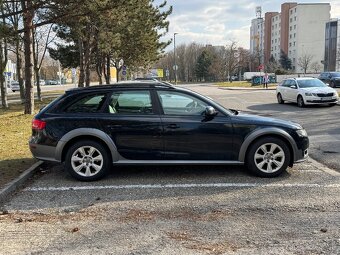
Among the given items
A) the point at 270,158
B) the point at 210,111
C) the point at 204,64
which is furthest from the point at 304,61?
the point at 210,111

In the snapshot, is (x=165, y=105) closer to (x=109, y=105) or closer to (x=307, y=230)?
(x=109, y=105)

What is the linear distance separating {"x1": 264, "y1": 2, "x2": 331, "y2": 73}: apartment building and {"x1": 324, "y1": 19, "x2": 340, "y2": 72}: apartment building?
30.6 ft

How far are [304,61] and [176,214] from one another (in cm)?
10587

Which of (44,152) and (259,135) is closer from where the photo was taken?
Answer: (259,135)

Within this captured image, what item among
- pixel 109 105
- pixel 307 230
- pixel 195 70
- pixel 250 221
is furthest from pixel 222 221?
pixel 195 70

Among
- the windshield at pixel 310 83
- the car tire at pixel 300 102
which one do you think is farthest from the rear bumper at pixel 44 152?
the windshield at pixel 310 83

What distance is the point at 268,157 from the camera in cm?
654

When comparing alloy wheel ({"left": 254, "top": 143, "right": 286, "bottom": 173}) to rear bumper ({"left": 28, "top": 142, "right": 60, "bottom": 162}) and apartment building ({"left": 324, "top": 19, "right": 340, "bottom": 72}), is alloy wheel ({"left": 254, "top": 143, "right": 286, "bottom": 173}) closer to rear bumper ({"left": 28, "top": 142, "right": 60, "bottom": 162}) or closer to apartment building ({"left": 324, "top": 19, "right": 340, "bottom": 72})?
rear bumper ({"left": 28, "top": 142, "right": 60, "bottom": 162})

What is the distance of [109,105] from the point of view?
6.57 metres

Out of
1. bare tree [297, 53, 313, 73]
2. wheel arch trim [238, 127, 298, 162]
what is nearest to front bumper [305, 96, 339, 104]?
wheel arch trim [238, 127, 298, 162]

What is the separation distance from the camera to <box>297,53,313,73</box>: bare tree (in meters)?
102

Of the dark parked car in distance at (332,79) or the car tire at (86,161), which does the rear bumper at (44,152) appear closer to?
the car tire at (86,161)

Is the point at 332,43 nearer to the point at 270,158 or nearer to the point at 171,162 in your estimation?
the point at 270,158

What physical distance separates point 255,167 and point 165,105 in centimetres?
178
